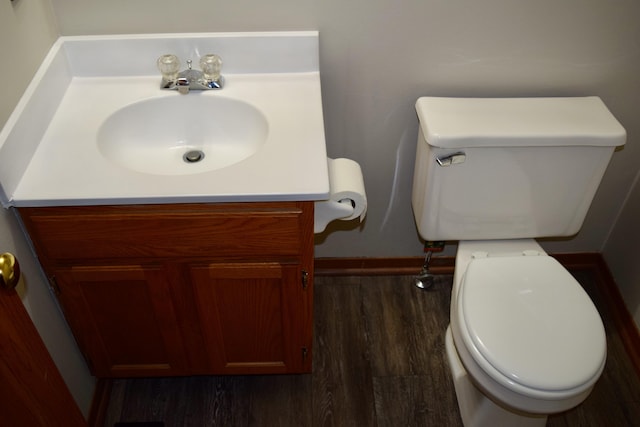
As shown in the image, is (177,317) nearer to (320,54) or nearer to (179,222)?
(179,222)

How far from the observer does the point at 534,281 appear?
1.52 metres

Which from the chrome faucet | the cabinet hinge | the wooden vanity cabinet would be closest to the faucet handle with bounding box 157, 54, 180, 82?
the chrome faucet

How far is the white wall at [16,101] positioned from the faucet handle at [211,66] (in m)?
0.39

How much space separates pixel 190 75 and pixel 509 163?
88 cm

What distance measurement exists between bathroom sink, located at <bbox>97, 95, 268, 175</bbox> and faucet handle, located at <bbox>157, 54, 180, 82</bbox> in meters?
0.06

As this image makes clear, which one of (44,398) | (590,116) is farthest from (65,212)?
(590,116)

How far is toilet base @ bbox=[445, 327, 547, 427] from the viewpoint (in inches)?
62.6

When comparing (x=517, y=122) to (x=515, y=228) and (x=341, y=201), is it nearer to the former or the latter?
(x=515, y=228)

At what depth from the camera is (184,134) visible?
1.53m

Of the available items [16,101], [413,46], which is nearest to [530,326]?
[413,46]

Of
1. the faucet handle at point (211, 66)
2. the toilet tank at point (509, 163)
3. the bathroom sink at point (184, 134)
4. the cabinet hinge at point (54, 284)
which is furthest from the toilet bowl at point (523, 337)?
the cabinet hinge at point (54, 284)

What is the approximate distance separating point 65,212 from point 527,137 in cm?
113

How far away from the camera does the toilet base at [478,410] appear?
1.59m

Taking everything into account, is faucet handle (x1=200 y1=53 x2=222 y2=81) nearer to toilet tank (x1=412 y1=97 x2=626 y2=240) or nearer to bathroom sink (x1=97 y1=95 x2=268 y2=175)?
bathroom sink (x1=97 y1=95 x2=268 y2=175)
